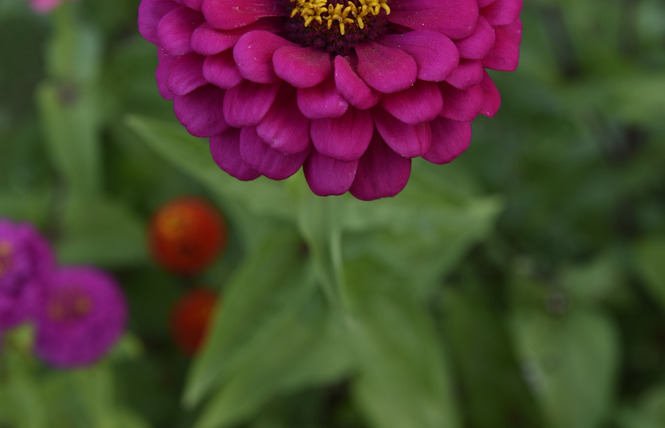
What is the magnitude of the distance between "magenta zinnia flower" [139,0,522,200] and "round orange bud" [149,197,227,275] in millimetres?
568

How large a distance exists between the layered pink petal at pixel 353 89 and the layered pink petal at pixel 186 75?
4.5 inches

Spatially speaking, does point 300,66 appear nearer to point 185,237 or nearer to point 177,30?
point 177,30

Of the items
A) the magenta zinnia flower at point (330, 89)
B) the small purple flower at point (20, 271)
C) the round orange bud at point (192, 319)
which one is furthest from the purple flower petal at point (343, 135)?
the round orange bud at point (192, 319)

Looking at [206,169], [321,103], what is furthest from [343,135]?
[206,169]

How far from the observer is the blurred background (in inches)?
40.7

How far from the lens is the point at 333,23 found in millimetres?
652

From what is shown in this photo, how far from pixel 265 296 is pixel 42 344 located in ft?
1.20

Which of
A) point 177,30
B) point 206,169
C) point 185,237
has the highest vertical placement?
point 177,30

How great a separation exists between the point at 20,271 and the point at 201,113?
471mm

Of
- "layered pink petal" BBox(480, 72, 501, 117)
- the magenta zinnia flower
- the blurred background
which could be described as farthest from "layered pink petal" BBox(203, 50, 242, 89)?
the blurred background

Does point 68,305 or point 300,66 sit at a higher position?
point 300,66

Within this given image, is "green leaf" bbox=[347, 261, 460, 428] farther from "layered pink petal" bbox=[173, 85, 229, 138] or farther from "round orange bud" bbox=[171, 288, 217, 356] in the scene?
"layered pink petal" bbox=[173, 85, 229, 138]

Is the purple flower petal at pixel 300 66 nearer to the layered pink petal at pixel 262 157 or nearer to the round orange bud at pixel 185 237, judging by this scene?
the layered pink petal at pixel 262 157

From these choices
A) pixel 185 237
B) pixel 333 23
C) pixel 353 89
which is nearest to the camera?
pixel 353 89
